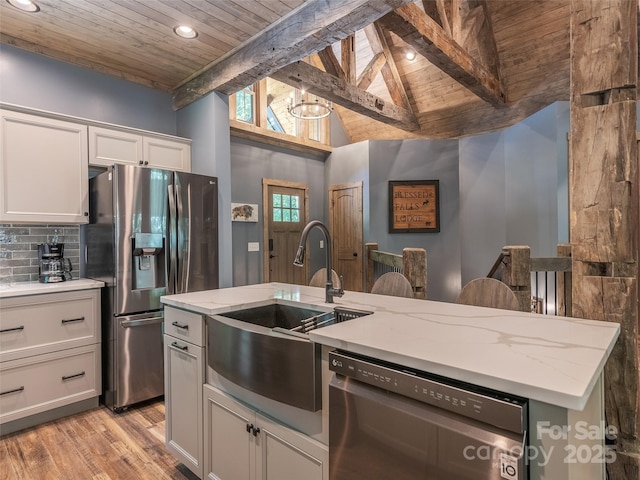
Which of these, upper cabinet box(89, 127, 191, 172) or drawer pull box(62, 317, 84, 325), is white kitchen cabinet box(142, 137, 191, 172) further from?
drawer pull box(62, 317, 84, 325)

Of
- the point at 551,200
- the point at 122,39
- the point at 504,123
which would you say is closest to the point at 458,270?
the point at 551,200

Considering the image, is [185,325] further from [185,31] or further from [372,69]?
[372,69]

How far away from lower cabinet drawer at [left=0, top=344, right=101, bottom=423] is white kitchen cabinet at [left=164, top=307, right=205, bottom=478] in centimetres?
119

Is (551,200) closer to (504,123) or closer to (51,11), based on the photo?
(504,123)

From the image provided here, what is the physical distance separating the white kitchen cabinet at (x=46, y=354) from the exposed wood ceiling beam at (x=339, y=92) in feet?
8.95

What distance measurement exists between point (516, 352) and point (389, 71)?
5759mm

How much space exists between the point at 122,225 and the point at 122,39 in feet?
5.04

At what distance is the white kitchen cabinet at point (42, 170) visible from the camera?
264 cm

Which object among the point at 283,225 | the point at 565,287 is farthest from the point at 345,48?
the point at 565,287

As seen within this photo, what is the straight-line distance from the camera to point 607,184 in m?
1.51

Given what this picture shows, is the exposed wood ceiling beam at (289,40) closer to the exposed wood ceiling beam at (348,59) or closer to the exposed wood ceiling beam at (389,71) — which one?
the exposed wood ceiling beam at (348,59)

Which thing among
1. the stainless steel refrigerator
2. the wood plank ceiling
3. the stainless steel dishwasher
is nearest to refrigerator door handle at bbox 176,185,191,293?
the stainless steel refrigerator

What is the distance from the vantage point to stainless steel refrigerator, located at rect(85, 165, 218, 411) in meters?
2.80

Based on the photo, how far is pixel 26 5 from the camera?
2473 millimetres
